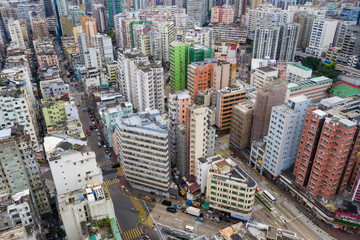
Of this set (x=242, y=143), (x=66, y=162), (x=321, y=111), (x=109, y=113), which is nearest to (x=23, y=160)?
(x=66, y=162)

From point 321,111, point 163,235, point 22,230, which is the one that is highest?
point 321,111

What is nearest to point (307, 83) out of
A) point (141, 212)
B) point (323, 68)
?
point (323, 68)

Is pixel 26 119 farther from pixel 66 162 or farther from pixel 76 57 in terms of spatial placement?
pixel 76 57

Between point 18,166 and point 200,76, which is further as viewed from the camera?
point 200,76

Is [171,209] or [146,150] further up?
[146,150]

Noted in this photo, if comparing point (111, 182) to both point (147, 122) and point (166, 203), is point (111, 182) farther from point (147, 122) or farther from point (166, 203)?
point (147, 122)

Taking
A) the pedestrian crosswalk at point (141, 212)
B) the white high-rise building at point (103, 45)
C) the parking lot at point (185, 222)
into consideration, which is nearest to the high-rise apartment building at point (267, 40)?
the white high-rise building at point (103, 45)

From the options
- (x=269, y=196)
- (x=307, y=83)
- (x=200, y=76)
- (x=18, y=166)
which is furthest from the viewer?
(x=200, y=76)
